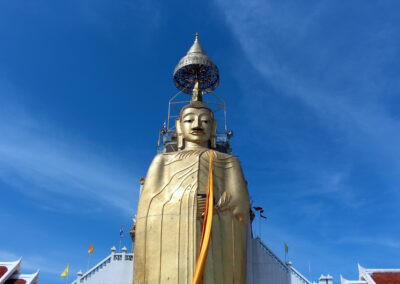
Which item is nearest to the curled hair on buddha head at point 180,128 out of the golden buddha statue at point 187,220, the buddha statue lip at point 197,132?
the buddha statue lip at point 197,132

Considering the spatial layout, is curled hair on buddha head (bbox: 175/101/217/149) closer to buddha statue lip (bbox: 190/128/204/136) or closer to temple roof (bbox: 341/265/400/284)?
→ buddha statue lip (bbox: 190/128/204/136)

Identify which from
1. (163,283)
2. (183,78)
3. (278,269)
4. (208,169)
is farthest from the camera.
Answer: (183,78)

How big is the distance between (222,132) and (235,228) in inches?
296

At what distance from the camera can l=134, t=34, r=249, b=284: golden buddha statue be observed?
11.1 metres

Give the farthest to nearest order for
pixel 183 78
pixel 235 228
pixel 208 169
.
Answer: pixel 183 78 < pixel 208 169 < pixel 235 228

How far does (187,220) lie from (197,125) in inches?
135

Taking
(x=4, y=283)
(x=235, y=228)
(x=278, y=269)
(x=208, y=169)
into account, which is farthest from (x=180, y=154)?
(x=4, y=283)

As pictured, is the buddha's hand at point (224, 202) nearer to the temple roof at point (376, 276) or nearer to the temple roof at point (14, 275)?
the temple roof at point (376, 276)

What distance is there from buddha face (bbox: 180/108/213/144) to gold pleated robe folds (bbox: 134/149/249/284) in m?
0.84

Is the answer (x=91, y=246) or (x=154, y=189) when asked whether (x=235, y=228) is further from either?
(x=91, y=246)

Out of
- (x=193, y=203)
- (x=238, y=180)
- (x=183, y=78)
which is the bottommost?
(x=193, y=203)

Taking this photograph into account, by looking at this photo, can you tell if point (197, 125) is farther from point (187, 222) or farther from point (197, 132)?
point (187, 222)

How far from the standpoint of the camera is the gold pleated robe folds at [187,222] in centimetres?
1104

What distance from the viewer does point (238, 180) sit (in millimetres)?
12648
